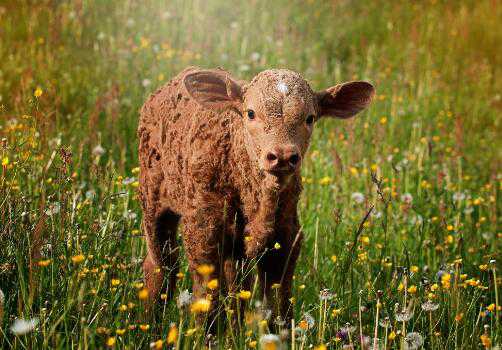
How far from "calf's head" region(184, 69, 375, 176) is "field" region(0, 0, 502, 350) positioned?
0.52 metres

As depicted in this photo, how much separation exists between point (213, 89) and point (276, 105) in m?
0.46

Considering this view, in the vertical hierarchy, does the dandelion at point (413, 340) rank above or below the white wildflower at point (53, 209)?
below

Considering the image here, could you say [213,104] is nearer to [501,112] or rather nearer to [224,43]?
[224,43]

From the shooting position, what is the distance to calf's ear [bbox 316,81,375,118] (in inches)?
146

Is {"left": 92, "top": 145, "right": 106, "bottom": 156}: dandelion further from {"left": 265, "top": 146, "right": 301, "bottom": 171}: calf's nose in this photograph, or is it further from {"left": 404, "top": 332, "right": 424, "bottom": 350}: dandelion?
{"left": 404, "top": 332, "right": 424, "bottom": 350}: dandelion


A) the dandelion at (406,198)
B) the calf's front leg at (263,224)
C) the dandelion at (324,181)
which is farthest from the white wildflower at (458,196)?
the calf's front leg at (263,224)

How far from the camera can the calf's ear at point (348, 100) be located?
3699mm

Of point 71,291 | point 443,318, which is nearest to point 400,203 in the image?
point 443,318

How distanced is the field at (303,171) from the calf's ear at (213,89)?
2.04 ft

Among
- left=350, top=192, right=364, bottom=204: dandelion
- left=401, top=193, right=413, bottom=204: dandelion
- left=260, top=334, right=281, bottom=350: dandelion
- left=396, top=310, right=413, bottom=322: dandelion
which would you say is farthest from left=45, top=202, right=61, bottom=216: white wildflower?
left=401, top=193, right=413, bottom=204: dandelion

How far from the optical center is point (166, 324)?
10.6 feet

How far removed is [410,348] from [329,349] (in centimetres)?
54

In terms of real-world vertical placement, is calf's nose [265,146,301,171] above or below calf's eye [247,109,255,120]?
below

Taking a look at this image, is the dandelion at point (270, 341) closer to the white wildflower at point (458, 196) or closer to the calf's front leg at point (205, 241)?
the calf's front leg at point (205, 241)
